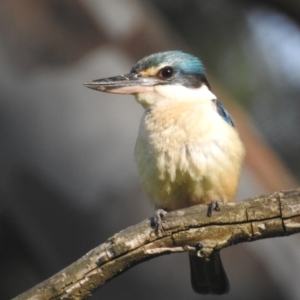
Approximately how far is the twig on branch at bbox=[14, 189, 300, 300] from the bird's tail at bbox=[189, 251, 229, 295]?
0.88 m

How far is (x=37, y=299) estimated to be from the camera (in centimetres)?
281

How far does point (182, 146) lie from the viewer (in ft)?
12.0

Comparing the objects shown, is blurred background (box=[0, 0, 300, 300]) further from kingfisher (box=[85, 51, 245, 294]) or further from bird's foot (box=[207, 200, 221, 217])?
bird's foot (box=[207, 200, 221, 217])

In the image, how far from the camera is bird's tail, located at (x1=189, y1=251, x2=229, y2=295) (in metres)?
3.83

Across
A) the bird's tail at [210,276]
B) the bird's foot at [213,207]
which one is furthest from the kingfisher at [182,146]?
the bird's foot at [213,207]

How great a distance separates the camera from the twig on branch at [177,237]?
2.82m

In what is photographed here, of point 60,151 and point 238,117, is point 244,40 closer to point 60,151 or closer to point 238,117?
point 238,117

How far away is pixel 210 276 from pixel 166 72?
1118mm

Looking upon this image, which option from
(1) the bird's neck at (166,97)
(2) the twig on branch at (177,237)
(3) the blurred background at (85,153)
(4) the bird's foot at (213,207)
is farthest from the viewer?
(1) the bird's neck at (166,97)

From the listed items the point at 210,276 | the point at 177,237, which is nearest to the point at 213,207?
the point at 177,237

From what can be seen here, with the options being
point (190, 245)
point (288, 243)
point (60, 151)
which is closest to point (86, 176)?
point (60, 151)

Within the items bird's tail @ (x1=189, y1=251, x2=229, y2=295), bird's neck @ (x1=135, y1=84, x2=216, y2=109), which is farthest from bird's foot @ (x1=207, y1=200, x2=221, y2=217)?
bird's neck @ (x1=135, y1=84, x2=216, y2=109)

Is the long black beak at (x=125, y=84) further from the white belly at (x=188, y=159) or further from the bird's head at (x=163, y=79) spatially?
the white belly at (x=188, y=159)

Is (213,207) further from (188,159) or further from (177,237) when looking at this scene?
(188,159)
